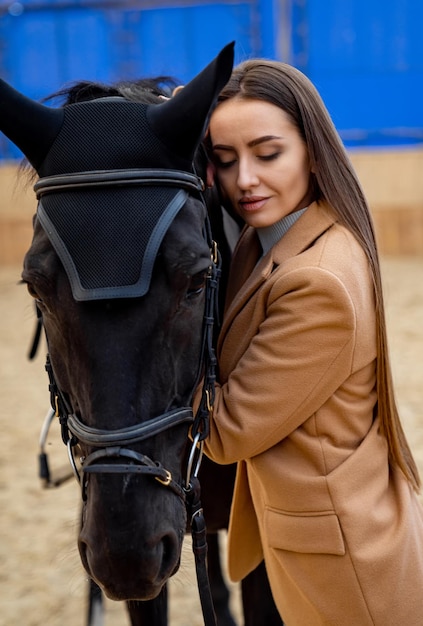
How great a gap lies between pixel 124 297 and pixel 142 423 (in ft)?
0.75

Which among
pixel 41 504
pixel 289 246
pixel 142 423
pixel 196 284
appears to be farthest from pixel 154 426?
pixel 41 504

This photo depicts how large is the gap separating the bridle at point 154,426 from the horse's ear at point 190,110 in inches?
2.5

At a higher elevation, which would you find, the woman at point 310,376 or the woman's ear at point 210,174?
the woman's ear at point 210,174

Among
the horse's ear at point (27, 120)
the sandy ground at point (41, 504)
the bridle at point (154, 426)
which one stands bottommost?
the sandy ground at point (41, 504)

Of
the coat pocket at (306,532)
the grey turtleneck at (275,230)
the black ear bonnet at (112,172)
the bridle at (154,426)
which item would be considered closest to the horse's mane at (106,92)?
the black ear bonnet at (112,172)

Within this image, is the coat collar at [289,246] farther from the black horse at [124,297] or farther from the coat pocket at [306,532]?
the coat pocket at [306,532]

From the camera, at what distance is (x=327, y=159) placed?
1616mm

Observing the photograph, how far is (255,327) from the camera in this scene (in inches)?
62.9

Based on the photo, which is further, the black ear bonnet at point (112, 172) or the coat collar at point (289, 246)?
the coat collar at point (289, 246)

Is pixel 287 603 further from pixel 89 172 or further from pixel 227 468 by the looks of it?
pixel 89 172

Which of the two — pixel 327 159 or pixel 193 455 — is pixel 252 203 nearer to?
pixel 327 159

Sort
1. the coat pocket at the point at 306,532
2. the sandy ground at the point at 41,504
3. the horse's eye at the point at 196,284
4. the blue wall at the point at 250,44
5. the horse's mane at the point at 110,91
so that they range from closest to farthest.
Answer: the horse's eye at the point at 196,284 < the coat pocket at the point at 306,532 < the horse's mane at the point at 110,91 < the sandy ground at the point at 41,504 < the blue wall at the point at 250,44

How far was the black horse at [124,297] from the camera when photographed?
133cm

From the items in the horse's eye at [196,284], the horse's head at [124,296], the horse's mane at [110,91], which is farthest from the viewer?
the horse's mane at [110,91]
